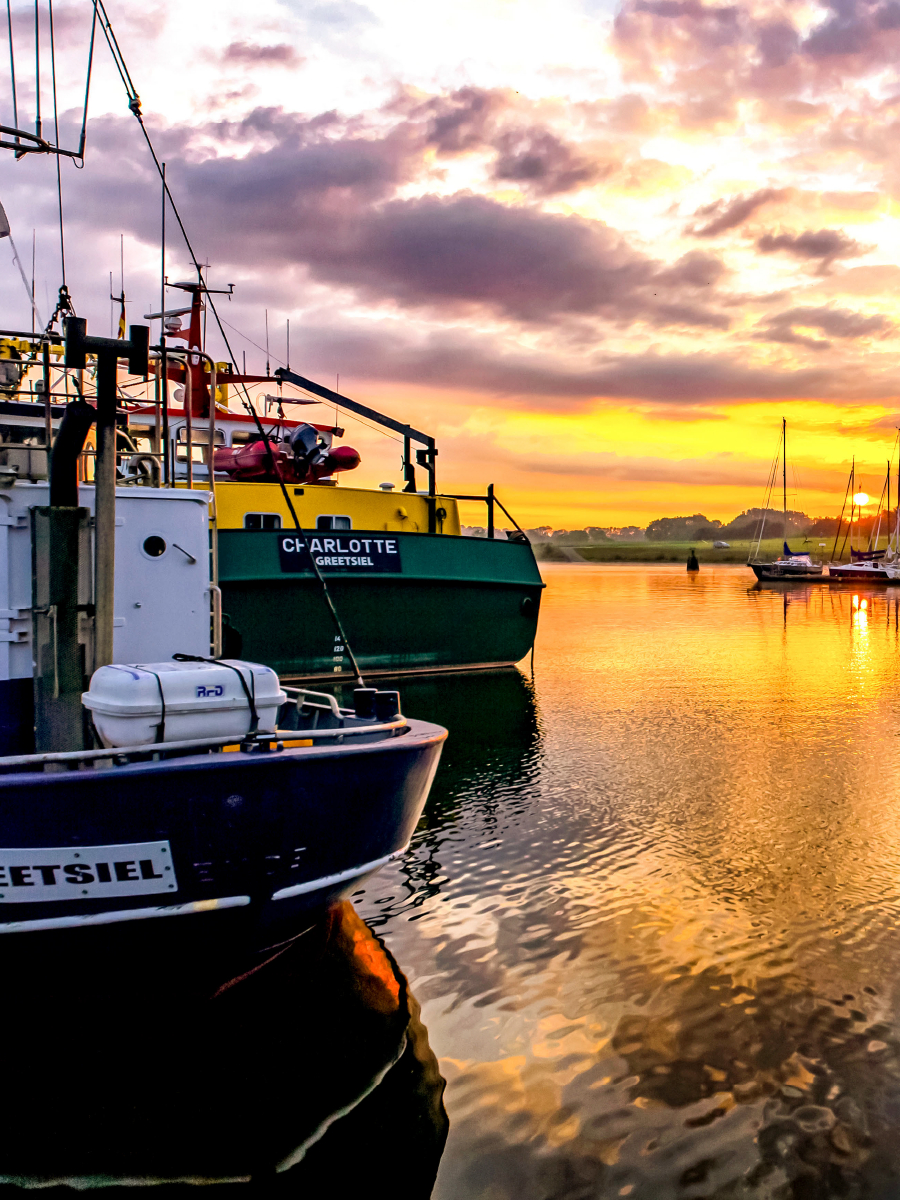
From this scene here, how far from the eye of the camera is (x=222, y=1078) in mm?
4477

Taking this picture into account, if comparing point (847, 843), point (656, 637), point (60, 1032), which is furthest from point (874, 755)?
point (656, 637)

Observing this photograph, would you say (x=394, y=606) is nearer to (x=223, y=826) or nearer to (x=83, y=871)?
(x=223, y=826)

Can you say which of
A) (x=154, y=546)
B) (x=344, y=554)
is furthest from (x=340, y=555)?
(x=154, y=546)

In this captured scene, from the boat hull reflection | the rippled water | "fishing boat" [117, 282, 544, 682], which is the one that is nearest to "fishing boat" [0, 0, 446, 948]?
the boat hull reflection

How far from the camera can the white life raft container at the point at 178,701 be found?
462 cm

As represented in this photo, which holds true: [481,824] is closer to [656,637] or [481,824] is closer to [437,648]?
[437,648]

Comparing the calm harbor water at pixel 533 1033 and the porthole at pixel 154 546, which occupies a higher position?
the porthole at pixel 154 546

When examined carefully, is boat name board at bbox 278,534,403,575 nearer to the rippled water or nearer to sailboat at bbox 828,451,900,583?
the rippled water

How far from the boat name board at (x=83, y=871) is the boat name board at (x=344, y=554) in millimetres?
10853

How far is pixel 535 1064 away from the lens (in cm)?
454

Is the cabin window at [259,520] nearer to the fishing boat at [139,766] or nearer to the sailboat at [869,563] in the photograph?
the fishing boat at [139,766]

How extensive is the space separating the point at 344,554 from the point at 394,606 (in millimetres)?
1504

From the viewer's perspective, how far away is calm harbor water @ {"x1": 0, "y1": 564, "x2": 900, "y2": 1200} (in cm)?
387

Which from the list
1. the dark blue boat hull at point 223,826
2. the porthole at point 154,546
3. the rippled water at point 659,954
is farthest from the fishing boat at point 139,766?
the rippled water at point 659,954
